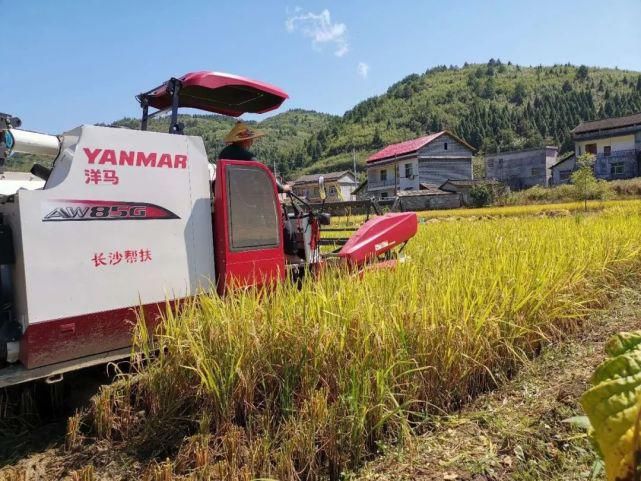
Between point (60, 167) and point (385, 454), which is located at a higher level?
point (60, 167)

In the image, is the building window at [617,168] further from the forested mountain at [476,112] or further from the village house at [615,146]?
the forested mountain at [476,112]

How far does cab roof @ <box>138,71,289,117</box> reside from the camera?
370cm

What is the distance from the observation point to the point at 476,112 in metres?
81.0

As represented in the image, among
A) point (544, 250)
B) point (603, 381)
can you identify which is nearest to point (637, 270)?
point (544, 250)

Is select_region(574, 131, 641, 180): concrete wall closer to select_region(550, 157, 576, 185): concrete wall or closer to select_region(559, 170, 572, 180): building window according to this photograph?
select_region(550, 157, 576, 185): concrete wall

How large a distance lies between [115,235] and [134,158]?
0.52 metres

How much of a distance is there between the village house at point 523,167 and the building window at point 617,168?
29.9 feet

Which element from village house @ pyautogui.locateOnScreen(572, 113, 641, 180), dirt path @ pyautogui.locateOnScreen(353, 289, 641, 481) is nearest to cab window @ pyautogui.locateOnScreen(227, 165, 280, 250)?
dirt path @ pyautogui.locateOnScreen(353, 289, 641, 481)

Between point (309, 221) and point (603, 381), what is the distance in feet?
12.2

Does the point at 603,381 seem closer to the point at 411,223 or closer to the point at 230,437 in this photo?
the point at 230,437

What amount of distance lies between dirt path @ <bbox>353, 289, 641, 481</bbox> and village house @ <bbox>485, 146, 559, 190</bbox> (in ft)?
158

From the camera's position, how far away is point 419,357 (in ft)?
9.32

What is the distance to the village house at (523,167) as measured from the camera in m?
47.6

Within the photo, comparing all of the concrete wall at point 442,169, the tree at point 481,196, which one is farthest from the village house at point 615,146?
the tree at point 481,196
